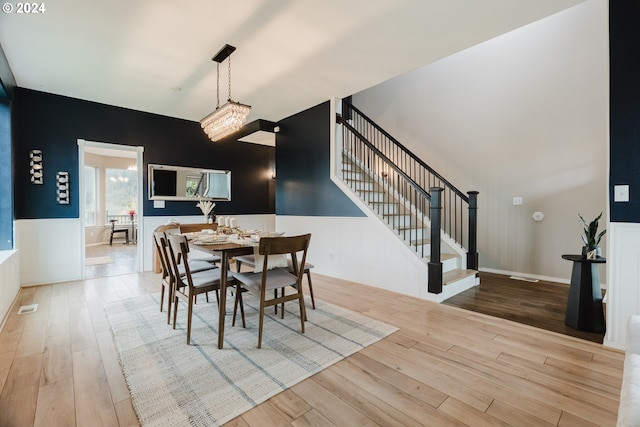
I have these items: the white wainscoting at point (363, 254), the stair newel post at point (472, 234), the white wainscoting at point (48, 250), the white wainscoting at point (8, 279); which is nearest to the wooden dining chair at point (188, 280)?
the white wainscoting at point (8, 279)

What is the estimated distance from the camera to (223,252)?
2266 mm

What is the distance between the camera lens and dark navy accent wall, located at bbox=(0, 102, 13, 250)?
346cm

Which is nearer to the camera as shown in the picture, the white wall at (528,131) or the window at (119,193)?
the white wall at (528,131)

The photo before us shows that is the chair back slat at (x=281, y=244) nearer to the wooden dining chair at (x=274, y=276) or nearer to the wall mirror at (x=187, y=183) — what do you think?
the wooden dining chair at (x=274, y=276)

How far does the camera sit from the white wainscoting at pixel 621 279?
214 centimetres

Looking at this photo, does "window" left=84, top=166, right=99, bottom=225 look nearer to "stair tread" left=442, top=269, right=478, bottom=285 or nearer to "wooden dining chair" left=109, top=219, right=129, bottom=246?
"wooden dining chair" left=109, top=219, right=129, bottom=246

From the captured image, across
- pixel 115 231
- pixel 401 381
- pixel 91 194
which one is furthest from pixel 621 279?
pixel 91 194

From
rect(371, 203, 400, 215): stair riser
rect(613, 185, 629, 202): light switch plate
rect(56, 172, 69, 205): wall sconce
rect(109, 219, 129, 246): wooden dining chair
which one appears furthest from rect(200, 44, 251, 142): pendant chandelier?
rect(109, 219, 129, 246): wooden dining chair

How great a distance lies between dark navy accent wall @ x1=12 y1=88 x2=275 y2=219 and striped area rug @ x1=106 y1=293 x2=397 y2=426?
2.34 m

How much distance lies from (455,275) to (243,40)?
3810mm

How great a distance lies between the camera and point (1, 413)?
1.53 m

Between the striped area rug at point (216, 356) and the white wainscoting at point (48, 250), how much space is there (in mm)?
1878

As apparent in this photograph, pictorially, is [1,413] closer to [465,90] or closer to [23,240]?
[23,240]

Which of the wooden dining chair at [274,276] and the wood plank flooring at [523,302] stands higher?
the wooden dining chair at [274,276]
